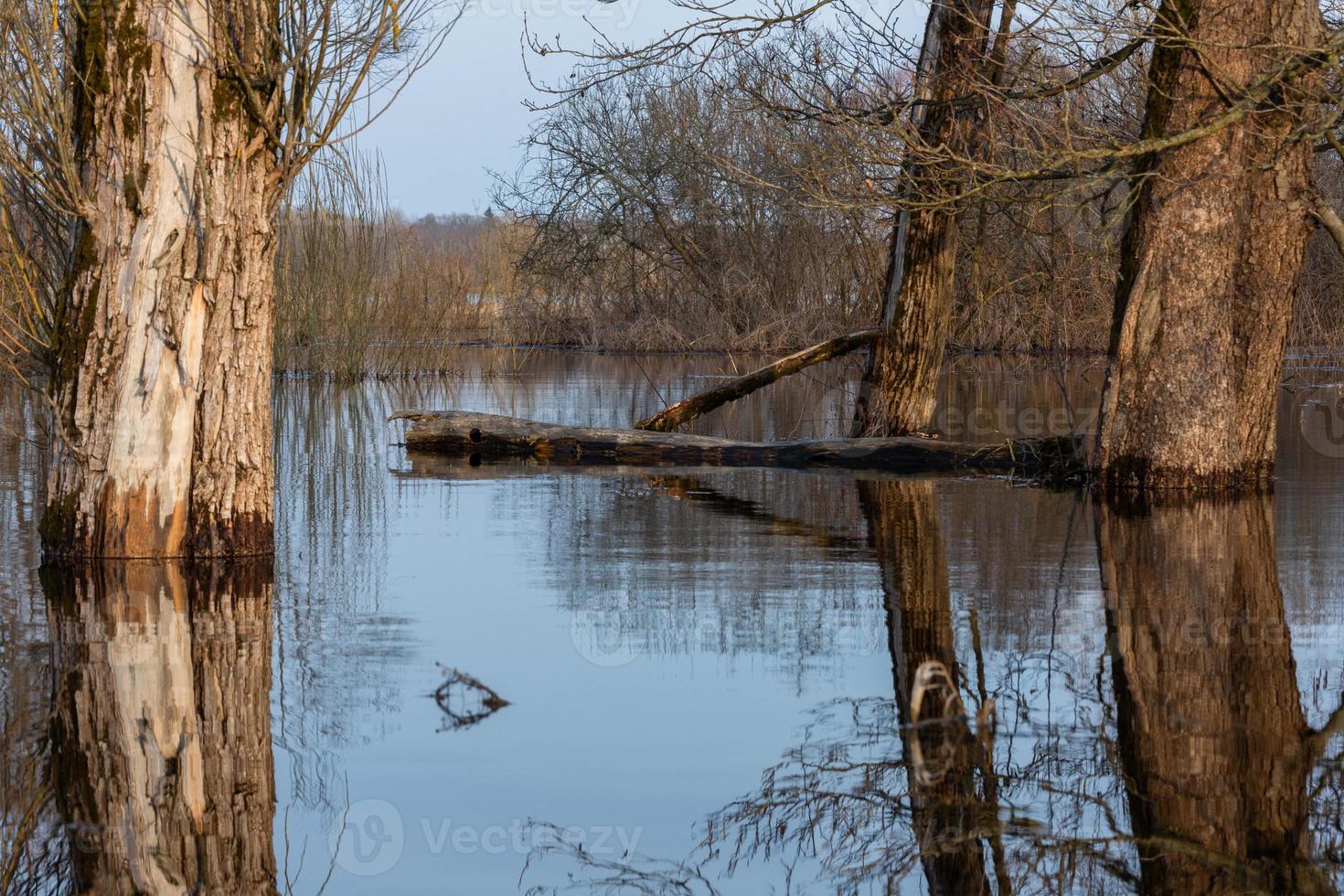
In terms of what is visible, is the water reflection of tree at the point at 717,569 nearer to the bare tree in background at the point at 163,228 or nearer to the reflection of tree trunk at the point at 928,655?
the reflection of tree trunk at the point at 928,655

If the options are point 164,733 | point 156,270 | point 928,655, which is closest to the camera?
point 164,733

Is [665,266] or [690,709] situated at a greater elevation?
[665,266]

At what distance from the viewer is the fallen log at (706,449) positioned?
490 inches

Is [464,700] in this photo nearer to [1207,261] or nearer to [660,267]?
[1207,261]

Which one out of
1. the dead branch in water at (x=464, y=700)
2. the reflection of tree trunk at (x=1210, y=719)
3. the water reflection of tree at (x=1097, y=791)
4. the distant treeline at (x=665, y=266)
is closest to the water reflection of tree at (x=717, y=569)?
the water reflection of tree at (x=1097, y=791)

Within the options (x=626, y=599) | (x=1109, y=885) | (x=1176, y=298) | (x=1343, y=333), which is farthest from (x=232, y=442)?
(x=1343, y=333)

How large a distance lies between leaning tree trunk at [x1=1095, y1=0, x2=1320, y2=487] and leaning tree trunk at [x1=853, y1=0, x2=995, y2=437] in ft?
6.89

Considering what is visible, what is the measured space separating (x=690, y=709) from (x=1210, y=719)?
162cm

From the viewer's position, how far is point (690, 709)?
5.04 m

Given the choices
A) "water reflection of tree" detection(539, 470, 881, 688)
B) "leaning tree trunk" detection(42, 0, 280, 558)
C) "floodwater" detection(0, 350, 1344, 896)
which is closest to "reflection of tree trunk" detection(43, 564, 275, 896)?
"floodwater" detection(0, 350, 1344, 896)

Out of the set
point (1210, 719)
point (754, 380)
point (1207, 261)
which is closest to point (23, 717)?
point (1210, 719)

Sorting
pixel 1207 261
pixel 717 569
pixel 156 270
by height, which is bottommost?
pixel 717 569

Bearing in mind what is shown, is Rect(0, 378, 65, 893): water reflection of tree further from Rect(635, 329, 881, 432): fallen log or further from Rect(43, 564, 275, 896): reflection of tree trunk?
Rect(635, 329, 881, 432): fallen log

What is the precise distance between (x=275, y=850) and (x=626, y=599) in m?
3.35
